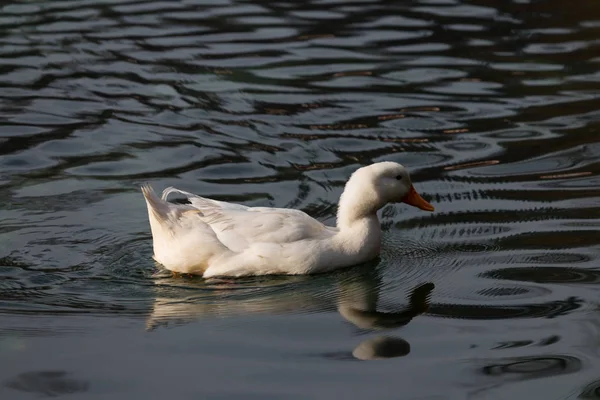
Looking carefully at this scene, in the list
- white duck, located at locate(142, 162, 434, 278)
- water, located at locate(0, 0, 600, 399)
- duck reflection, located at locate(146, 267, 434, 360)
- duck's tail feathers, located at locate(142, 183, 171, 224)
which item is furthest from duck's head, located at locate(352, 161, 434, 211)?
duck's tail feathers, located at locate(142, 183, 171, 224)

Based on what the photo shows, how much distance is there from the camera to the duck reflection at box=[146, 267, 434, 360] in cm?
707

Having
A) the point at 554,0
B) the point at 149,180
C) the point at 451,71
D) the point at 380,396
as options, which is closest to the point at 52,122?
the point at 149,180

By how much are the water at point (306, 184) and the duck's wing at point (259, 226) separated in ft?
0.99

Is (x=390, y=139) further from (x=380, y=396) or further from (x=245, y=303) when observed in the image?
(x=380, y=396)

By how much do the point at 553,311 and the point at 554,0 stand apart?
33.1ft

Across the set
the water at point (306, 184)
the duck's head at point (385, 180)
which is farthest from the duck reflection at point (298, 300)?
the duck's head at point (385, 180)

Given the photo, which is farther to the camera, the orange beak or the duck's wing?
the orange beak

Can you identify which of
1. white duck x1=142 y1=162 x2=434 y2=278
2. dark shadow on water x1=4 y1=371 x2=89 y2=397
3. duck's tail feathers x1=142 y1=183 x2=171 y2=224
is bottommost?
dark shadow on water x1=4 y1=371 x2=89 y2=397

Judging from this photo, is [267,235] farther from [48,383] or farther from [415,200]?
[48,383]

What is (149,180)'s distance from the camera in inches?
400

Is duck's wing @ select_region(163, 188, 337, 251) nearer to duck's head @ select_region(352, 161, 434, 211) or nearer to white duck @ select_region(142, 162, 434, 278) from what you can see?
white duck @ select_region(142, 162, 434, 278)

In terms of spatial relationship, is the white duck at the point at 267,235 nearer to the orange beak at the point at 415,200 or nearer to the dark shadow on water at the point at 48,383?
the orange beak at the point at 415,200

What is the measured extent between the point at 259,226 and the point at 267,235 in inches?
3.5

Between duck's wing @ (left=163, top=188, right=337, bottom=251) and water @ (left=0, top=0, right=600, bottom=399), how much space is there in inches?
11.9
